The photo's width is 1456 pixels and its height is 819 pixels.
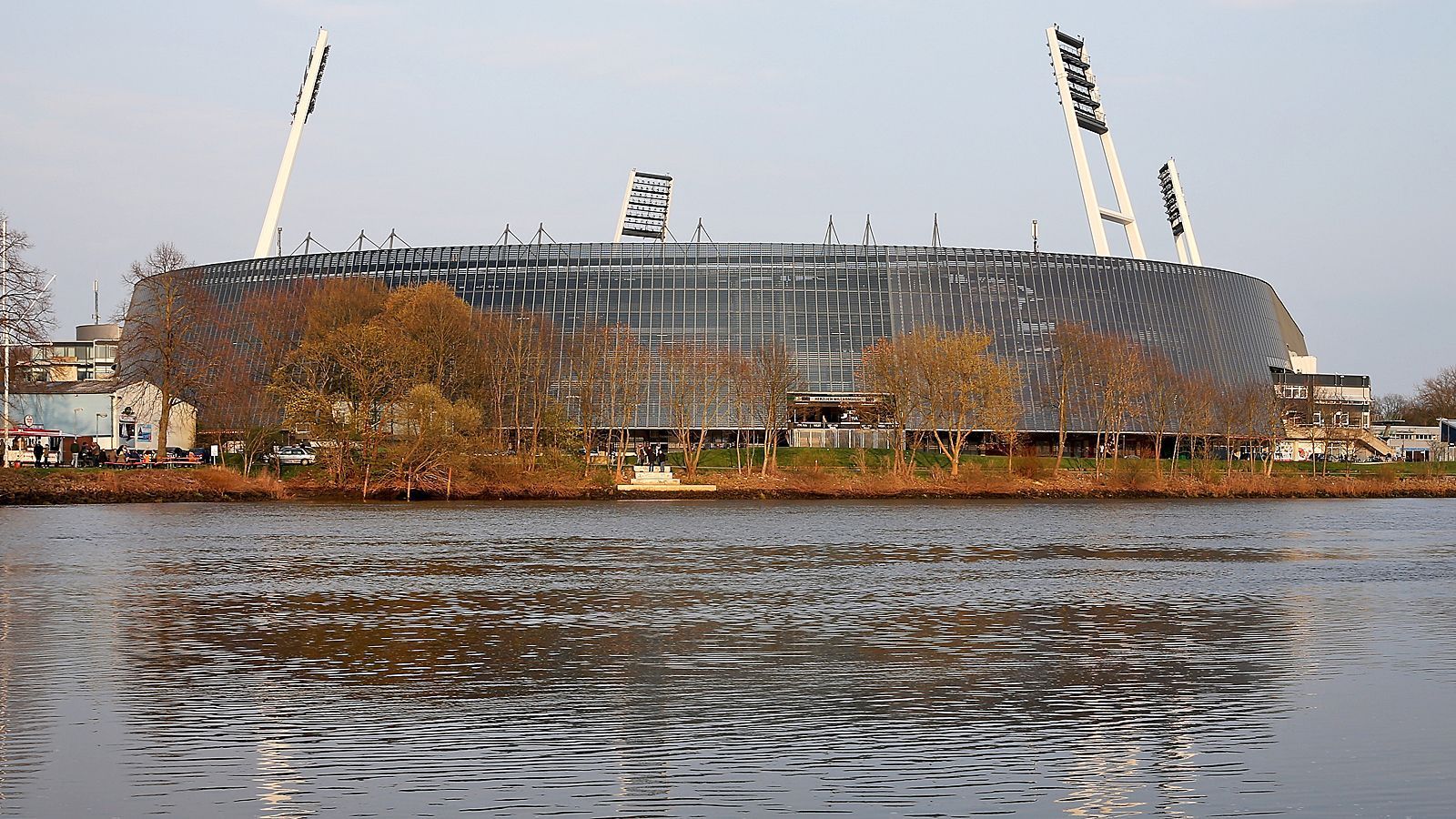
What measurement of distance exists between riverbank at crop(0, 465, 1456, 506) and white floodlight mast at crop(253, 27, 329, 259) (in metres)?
65.5

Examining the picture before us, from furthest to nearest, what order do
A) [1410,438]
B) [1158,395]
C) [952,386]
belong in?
[1410,438] < [1158,395] < [952,386]

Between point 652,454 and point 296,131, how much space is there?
174ft

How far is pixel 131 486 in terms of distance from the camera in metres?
76.1

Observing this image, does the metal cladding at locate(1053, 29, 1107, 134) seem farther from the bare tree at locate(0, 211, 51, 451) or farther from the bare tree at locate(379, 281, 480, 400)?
the bare tree at locate(0, 211, 51, 451)

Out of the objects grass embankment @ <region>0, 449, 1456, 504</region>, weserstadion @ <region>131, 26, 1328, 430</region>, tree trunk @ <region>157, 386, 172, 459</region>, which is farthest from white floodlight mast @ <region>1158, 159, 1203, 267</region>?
tree trunk @ <region>157, 386, 172, 459</region>

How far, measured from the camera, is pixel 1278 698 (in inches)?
746

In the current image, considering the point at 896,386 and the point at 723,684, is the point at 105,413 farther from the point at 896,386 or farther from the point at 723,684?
the point at 723,684

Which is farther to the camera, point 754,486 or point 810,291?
point 810,291

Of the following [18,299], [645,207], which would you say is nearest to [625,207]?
[645,207]

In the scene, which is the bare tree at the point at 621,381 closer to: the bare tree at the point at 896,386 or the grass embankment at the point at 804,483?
the grass embankment at the point at 804,483

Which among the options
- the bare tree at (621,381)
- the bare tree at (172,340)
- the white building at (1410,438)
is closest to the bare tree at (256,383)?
the bare tree at (172,340)

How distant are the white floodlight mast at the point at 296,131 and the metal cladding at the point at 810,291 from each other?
3.92 metres

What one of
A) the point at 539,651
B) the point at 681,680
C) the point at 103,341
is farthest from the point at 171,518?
the point at 103,341

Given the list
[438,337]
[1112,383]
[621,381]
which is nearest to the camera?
[438,337]
